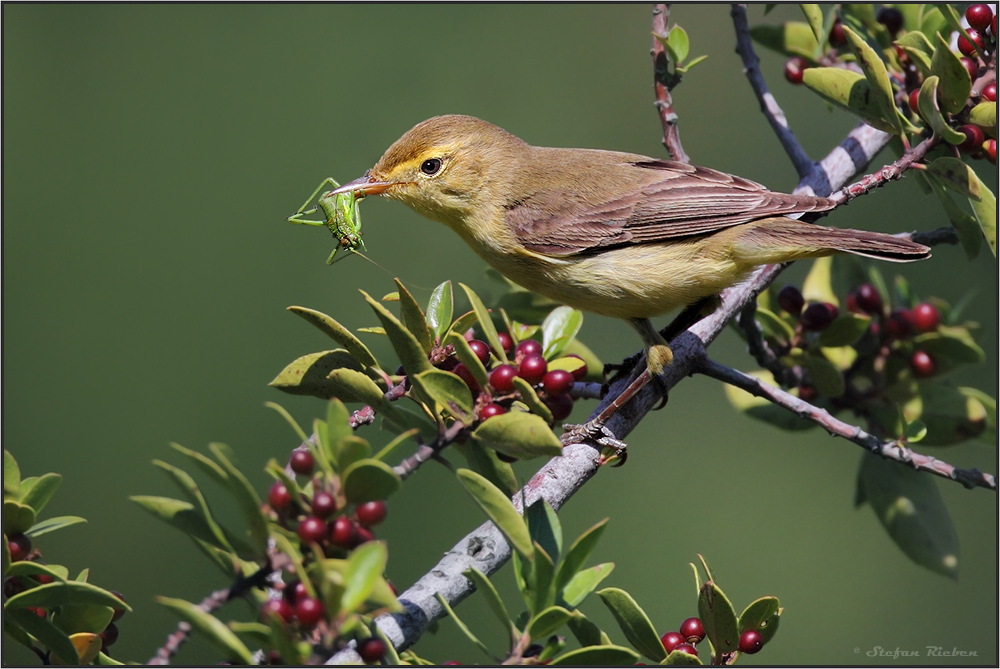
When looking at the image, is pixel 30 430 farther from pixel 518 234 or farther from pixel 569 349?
pixel 569 349

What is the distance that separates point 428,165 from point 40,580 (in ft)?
7.33

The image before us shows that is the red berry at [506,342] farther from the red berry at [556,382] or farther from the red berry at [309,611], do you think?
the red berry at [309,611]

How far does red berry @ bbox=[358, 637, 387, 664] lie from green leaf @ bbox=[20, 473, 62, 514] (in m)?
0.79

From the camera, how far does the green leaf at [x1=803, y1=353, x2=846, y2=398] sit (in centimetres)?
293

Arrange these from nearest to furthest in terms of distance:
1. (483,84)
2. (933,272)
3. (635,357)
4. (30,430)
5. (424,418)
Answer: (424,418), (635,357), (30,430), (933,272), (483,84)

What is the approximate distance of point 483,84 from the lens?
7.11m

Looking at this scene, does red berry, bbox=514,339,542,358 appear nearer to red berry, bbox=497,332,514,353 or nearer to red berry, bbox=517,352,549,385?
red berry, bbox=517,352,549,385

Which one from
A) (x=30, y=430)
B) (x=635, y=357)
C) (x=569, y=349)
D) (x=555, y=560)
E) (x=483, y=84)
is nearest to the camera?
(x=555, y=560)

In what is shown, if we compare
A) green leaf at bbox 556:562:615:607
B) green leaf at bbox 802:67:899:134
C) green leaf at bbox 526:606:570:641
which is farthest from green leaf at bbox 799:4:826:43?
green leaf at bbox 526:606:570:641

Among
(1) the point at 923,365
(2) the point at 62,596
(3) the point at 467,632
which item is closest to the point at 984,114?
(1) the point at 923,365

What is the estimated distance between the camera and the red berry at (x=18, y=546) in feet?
5.67

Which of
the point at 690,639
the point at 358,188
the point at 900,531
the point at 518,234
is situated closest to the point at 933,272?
the point at 900,531

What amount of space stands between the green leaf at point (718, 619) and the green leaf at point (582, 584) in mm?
258

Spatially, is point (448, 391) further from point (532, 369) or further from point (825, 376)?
point (825, 376)
